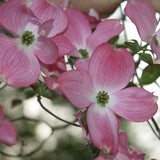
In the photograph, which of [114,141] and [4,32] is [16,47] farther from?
[114,141]

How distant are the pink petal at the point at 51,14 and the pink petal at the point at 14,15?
12 millimetres

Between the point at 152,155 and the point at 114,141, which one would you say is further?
the point at 152,155

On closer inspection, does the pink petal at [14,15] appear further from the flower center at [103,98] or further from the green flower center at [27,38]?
the flower center at [103,98]

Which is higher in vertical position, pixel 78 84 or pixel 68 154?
pixel 78 84

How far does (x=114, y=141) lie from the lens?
310mm

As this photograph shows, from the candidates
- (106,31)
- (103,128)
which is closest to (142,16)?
(106,31)

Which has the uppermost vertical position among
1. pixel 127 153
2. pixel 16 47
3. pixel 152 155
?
pixel 16 47

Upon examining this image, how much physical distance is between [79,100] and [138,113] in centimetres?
7

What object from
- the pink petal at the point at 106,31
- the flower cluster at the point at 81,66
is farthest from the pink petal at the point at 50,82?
the pink petal at the point at 106,31

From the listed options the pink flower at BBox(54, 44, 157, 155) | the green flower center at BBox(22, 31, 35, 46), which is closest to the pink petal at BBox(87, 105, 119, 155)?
the pink flower at BBox(54, 44, 157, 155)

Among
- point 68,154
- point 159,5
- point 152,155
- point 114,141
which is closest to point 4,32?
point 114,141

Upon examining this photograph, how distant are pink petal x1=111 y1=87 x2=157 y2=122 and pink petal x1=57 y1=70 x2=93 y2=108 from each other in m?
0.04

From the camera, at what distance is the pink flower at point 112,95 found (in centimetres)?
31

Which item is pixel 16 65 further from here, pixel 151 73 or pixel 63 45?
pixel 151 73
